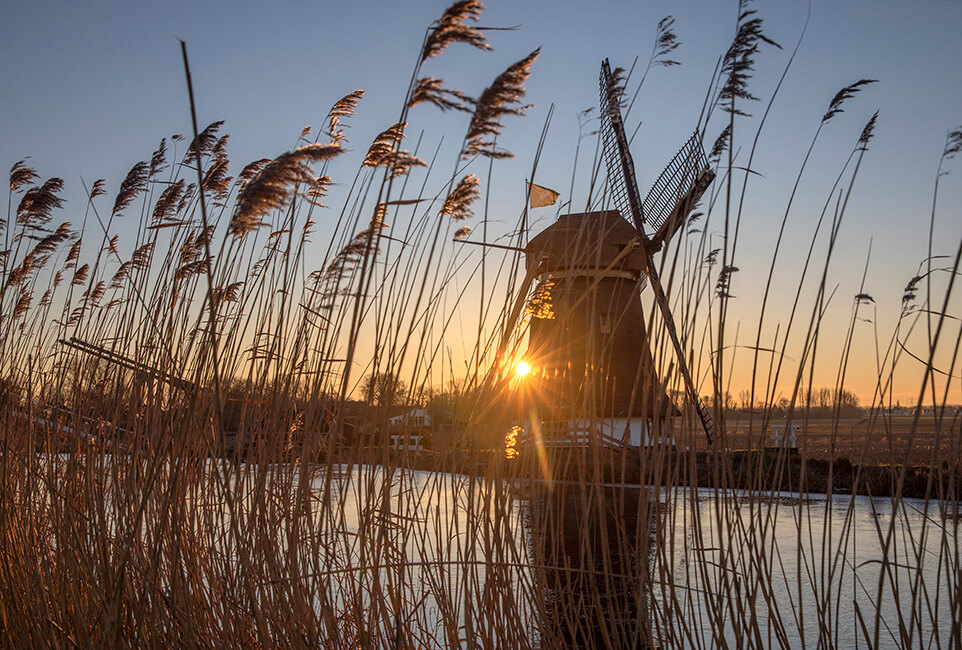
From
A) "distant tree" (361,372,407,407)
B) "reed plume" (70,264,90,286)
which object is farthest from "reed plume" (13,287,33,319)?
"distant tree" (361,372,407,407)

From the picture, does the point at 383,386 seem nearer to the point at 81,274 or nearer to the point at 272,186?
the point at 272,186

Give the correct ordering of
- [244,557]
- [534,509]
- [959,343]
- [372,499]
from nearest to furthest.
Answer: [959,343] → [244,557] → [372,499] → [534,509]

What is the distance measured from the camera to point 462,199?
1958mm

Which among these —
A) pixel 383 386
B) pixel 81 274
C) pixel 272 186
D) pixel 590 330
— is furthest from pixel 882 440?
pixel 81 274

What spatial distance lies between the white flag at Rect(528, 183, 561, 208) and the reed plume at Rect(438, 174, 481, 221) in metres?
0.15

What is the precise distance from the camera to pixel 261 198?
1.28 meters

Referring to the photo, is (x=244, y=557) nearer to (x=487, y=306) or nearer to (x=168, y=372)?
(x=487, y=306)

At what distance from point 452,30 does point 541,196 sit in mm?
891

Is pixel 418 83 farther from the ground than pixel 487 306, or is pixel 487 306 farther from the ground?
pixel 418 83

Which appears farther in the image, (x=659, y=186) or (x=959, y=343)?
(x=659, y=186)

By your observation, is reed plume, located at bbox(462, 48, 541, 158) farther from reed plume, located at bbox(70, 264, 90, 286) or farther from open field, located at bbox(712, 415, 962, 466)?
reed plume, located at bbox(70, 264, 90, 286)

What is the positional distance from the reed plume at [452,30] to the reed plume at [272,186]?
0.28 m

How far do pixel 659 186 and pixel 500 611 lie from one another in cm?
994

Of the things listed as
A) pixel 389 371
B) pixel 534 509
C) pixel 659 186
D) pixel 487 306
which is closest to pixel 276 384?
pixel 389 371
